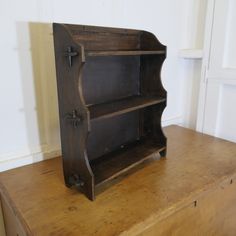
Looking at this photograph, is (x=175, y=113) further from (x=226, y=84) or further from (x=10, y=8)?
(x=10, y=8)

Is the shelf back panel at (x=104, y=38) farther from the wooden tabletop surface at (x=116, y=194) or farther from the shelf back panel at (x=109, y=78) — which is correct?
the wooden tabletop surface at (x=116, y=194)

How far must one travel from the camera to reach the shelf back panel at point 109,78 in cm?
108

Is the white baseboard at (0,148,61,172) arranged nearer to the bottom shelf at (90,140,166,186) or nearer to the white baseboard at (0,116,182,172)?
the white baseboard at (0,116,182,172)

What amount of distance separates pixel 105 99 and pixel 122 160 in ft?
0.97

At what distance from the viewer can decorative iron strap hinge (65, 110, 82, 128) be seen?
35.1 inches

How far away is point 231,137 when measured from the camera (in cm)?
161

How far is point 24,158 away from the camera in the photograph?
3.94ft

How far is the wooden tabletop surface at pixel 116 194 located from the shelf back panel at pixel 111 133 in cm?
17

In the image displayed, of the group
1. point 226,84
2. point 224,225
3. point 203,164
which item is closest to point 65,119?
point 203,164

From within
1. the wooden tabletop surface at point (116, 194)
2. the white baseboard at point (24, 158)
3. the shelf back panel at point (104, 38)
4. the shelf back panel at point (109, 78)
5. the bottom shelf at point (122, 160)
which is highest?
the shelf back panel at point (104, 38)

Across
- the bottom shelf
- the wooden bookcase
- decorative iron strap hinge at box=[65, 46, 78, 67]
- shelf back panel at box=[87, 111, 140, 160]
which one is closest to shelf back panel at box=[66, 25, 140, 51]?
the wooden bookcase

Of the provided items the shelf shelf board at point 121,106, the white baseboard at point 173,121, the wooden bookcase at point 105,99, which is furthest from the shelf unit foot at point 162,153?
the white baseboard at point 173,121

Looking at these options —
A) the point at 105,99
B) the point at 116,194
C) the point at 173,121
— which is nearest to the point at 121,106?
the point at 105,99

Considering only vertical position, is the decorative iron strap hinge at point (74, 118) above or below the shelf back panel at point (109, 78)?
below
